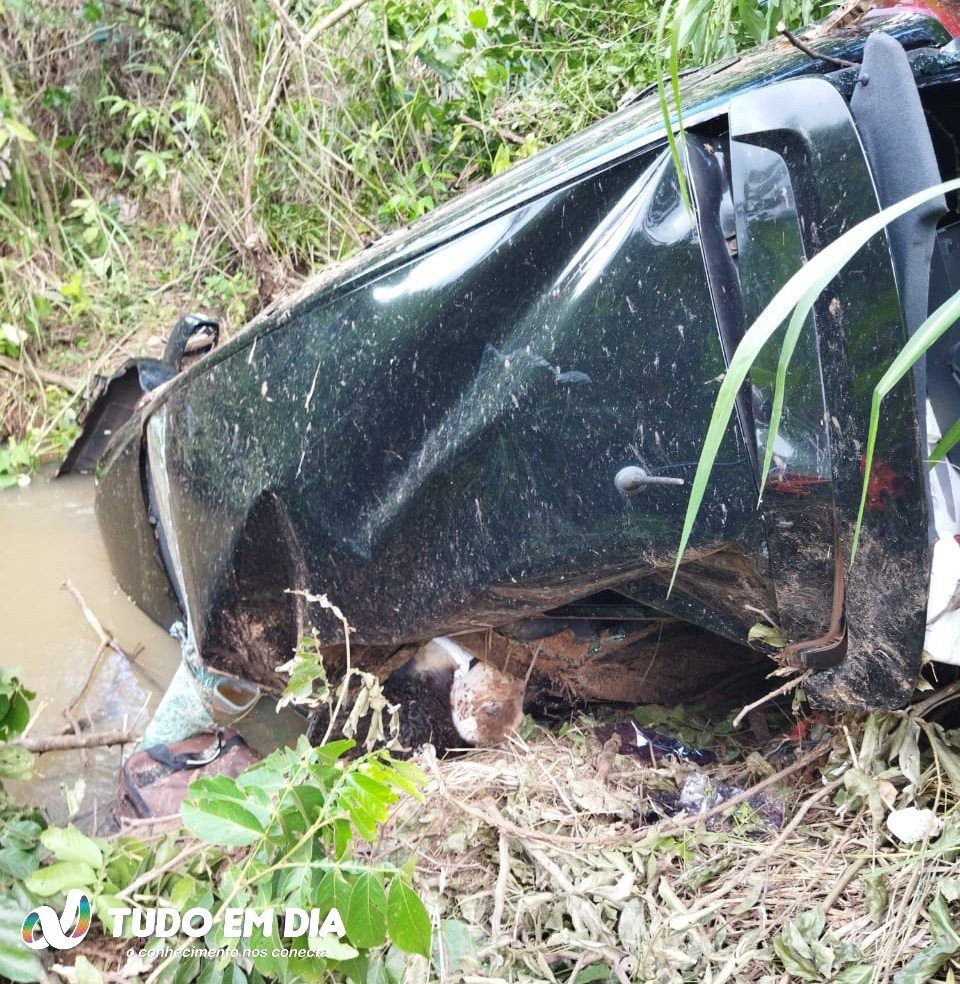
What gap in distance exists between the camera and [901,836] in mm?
1560

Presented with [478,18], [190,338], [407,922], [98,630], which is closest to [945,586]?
[407,922]

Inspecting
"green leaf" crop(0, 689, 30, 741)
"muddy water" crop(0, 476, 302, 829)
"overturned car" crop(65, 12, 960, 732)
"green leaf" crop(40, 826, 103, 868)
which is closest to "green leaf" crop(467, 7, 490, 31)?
"overturned car" crop(65, 12, 960, 732)

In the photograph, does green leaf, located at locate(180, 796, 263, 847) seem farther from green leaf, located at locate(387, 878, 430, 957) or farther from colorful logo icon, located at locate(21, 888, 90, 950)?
colorful logo icon, located at locate(21, 888, 90, 950)

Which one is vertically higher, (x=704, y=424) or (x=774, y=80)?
(x=774, y=80)

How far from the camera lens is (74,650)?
3.36 metres

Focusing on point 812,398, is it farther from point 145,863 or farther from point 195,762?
point 195,762

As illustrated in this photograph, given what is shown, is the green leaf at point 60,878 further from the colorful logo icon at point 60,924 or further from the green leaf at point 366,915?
the green leaf at point 366,915

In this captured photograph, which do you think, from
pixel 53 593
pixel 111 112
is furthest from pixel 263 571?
pixel 111 112

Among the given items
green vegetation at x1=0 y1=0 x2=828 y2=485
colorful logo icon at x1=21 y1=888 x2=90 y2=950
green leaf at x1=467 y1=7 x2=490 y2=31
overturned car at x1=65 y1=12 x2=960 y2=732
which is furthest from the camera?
green vegetation at x1=0 y1=0 x2=828 y2=485

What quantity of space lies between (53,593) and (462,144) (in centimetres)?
277

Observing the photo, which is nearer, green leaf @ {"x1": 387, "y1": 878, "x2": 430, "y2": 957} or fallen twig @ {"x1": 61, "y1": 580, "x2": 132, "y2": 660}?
green leaf @ {"x1": 387, "y1": 878, "x2": 430, "y2": 957}

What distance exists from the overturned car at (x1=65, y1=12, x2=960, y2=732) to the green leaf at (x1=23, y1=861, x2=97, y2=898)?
57 cm

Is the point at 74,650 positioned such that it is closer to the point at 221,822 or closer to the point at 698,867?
the point at 221,822

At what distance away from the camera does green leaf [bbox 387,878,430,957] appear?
1401mm
